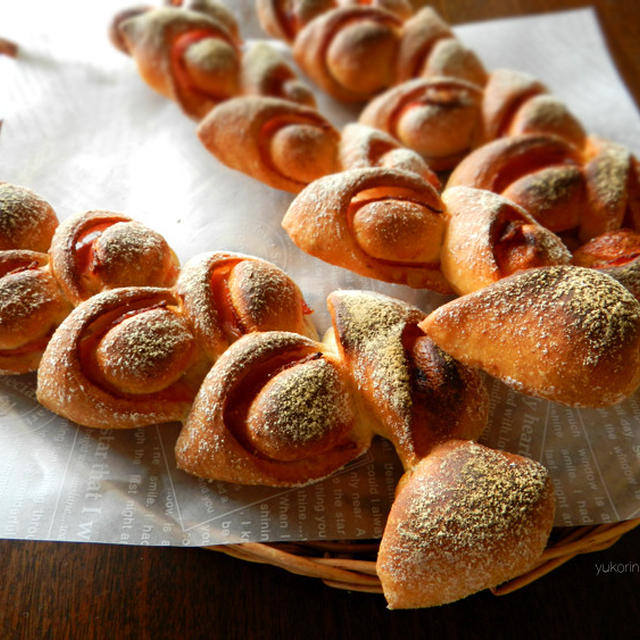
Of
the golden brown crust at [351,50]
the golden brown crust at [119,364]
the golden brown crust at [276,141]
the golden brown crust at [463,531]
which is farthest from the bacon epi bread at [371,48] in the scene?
the golden brown crust at [463,531]

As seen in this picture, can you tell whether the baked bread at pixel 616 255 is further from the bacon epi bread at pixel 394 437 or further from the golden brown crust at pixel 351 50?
the golden brown crust at pixel 351 50

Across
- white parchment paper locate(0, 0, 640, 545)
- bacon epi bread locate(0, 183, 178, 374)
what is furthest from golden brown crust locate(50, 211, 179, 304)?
white parchment paper locate(0, 0, 640, 545)

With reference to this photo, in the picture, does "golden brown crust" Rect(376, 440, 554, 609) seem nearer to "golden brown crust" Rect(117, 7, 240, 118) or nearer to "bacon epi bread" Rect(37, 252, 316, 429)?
"bacon epi bread" Rect(37, 252, 316, 429)

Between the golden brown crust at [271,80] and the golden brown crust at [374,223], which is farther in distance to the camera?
→ the golden brown crust at [271,80]

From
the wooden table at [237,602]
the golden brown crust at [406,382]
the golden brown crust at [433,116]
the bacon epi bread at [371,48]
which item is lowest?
the wooden table at [237,602]

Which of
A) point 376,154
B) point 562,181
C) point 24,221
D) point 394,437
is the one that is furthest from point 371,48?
point 394,437

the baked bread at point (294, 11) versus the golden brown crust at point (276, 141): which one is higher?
the baked bread at point (294, 11)

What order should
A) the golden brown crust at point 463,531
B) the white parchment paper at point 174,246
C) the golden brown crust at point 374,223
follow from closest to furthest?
the golden brown crust at point 463,531 < the white parchment paper at point 174,246 < the golden brown crust at point 374,223
